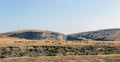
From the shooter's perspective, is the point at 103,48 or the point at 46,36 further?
the point at 46,36

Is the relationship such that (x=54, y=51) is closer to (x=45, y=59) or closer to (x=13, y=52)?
(x=13, y=52)

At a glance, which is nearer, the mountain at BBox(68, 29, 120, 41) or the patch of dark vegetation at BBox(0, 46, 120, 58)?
the patch of dark vegetation at BBox(0, 46, 120, 58)

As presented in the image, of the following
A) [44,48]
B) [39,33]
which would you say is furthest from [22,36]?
[44,48]

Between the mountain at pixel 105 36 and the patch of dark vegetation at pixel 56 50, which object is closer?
the patch of dark vegetation at pixel 56 50

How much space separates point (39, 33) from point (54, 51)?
224 ft

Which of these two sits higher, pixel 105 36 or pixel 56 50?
pixel 105 36

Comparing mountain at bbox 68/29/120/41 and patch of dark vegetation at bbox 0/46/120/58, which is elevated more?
mountain at bbox 68/29/120/41

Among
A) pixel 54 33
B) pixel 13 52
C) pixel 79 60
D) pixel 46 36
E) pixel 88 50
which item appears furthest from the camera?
pixel 54 33

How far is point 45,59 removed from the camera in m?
41.7

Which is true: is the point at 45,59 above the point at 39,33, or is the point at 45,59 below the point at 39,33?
below

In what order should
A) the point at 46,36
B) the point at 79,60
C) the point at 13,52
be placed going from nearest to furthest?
the point at 79,60 < the point at 13,52 < the point at 46,36

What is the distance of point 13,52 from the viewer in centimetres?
5584

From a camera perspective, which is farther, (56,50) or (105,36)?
(105,36)

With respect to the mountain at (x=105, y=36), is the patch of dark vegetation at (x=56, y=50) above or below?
below
